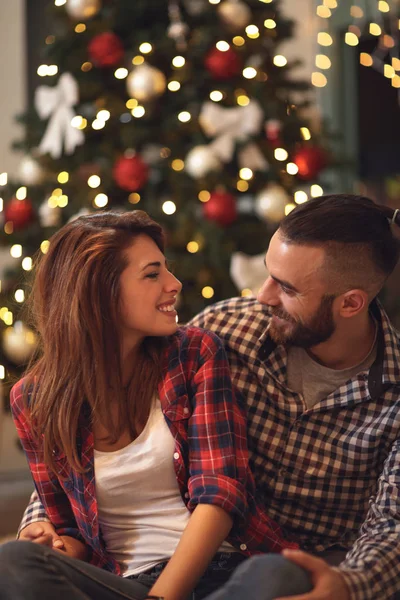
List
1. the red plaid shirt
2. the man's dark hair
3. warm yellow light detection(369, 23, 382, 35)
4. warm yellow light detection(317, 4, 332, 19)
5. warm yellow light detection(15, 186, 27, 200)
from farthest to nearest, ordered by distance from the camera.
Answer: warm yellow light detection(317, 4, 332, 19) → warm yellow light detection(369, 23, 382, 35) → warm yellow light detection(15, 186, 27, 200) → the man's dark hair → the red plaid shirt

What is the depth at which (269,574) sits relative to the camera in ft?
4.29

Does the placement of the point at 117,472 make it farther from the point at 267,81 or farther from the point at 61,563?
the point at 267,81

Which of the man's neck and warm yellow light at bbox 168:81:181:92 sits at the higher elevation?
warm yellow light at bbox 168:81:181:92

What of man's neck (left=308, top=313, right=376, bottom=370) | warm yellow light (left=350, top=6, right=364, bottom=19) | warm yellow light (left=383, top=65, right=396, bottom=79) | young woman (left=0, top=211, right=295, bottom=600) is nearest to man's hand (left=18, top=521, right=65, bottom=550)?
young woman (left=0, top=211, right=295, bottom=600)

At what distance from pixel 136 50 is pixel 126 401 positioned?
80.9 inches

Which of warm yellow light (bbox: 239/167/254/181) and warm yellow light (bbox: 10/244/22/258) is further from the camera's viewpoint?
warm yellow light (bbox: 10/244/22/258)

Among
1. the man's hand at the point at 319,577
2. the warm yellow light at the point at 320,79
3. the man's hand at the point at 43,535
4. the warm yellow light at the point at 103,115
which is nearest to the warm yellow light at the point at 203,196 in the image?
the warm yellow light at the point at 103,115

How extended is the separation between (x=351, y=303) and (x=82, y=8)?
6.88 ft

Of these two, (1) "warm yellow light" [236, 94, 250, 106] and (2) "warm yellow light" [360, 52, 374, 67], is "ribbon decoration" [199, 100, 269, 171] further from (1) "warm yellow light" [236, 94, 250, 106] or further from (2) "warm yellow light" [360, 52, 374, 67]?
(2) "warm yellow light" [360, 52, 374, 67]

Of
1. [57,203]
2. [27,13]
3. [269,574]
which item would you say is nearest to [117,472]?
[269,574]

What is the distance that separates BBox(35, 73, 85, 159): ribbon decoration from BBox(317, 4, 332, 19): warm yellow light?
A: 56.9 inches

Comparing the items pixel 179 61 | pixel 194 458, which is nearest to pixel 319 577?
pixel 194 458

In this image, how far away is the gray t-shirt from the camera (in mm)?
1766

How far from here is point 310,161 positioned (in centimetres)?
336
